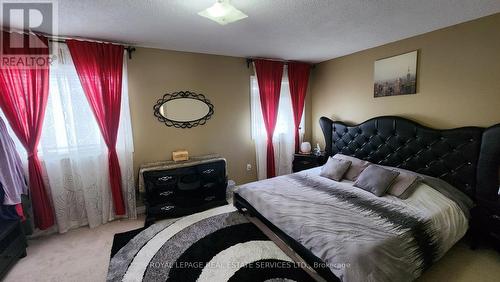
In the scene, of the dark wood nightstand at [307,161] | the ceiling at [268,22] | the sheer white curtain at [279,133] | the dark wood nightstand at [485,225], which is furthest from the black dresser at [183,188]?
the dark wood nightstand at [485,225]

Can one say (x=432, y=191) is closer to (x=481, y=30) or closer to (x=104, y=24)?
(x=481, y=30)

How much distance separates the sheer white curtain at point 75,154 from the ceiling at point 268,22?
0.67 meters

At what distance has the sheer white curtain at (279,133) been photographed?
150 inches

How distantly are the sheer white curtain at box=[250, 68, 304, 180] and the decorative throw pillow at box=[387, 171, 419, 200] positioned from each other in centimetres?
202

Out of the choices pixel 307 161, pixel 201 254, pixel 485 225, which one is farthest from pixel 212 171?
pixel 485 225

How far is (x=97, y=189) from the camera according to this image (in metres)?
2.80

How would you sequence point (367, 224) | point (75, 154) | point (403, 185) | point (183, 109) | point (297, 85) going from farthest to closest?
point (297, 85)
point (183, 109)
point (75, 154)
point (403, 185)
point (367, 224)

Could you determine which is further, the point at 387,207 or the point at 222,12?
the point at 387,207

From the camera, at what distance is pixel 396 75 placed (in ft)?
9.57

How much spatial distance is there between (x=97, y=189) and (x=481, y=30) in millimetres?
4713

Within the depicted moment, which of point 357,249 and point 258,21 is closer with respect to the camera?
point 357,249

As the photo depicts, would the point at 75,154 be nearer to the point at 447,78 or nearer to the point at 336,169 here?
the point at 336,169

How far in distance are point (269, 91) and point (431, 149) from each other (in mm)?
2416

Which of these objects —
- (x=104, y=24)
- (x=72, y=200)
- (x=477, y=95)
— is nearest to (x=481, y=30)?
(x=477, y=95)
